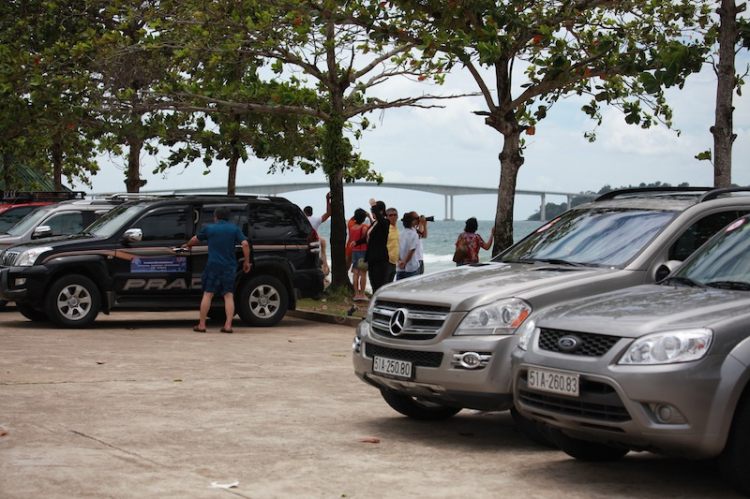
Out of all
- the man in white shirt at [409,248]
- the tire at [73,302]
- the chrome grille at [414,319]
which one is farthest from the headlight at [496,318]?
the man in white shirt at [409,248]

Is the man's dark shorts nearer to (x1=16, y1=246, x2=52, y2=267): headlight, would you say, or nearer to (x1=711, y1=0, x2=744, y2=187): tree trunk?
(x1=16, y1=246, x2=52, y2=267): headlight

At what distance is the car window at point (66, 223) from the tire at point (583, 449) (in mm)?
12623

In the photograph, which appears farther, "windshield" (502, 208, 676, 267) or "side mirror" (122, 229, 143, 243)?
"side mirror" (122, 229, 143, 243)

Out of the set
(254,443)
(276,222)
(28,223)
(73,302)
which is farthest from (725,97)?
(28,223)

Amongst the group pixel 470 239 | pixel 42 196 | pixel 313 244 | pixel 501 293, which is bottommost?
pixel 501 293

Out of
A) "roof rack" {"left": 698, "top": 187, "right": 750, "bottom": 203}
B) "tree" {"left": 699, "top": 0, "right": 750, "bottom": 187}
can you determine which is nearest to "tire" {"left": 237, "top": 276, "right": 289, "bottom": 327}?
"tree" {"left": 699, "top": 0, "right": 750, "bottom": 187}

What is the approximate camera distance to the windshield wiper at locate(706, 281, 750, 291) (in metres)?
6.38

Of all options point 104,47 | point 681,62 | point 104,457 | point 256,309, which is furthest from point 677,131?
point 104,457

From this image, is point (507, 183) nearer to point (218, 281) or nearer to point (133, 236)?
point (218, 281)

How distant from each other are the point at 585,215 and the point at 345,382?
3.01 meters

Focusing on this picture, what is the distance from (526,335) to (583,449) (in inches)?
32.4

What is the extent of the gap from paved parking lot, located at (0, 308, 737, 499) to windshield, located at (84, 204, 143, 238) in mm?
4133

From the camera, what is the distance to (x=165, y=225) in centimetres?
1572

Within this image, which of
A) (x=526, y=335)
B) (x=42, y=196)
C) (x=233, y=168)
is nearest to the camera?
(x=526, y=335)
